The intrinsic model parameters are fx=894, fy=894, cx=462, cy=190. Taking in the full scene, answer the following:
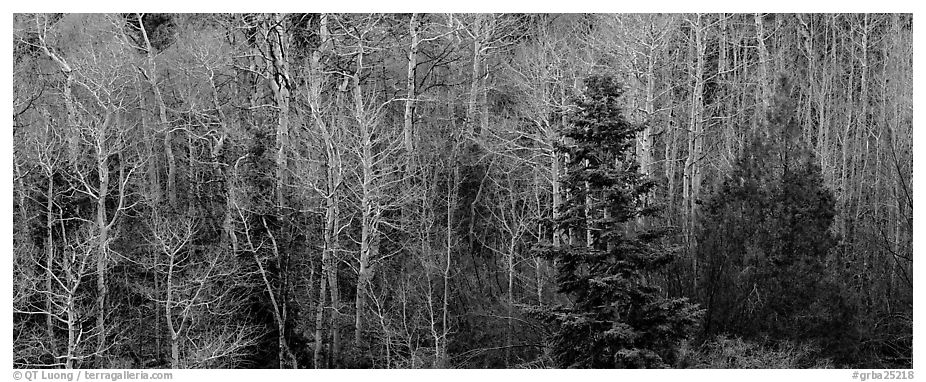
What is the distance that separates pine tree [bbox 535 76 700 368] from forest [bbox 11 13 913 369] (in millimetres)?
71

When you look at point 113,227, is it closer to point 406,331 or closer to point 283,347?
point 283,347

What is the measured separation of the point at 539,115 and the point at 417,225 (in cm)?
449

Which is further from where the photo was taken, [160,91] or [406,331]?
[160,91]

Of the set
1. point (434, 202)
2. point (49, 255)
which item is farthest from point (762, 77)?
point (49, 255)

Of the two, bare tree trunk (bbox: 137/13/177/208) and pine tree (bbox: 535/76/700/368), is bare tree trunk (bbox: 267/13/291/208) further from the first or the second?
pine tree (bbox: 535/76/700/368)

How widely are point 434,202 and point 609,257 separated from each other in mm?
11682

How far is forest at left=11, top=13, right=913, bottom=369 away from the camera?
17453 mm

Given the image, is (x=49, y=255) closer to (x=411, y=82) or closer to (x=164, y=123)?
(x=164, y=123)

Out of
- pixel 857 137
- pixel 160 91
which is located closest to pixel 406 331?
pixel 160 91

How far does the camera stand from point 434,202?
25953 millimetres

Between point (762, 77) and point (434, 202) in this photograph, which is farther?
point (762, 77)

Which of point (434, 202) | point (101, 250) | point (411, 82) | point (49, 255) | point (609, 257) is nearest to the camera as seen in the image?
point (609, 257)

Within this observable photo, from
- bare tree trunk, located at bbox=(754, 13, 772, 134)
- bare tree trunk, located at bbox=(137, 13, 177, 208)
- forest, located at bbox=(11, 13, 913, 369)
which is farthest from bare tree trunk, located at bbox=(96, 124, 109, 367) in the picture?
bare tree trunk, located at bbox=(754, 13, 772, 134)

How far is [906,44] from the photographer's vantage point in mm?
27891
